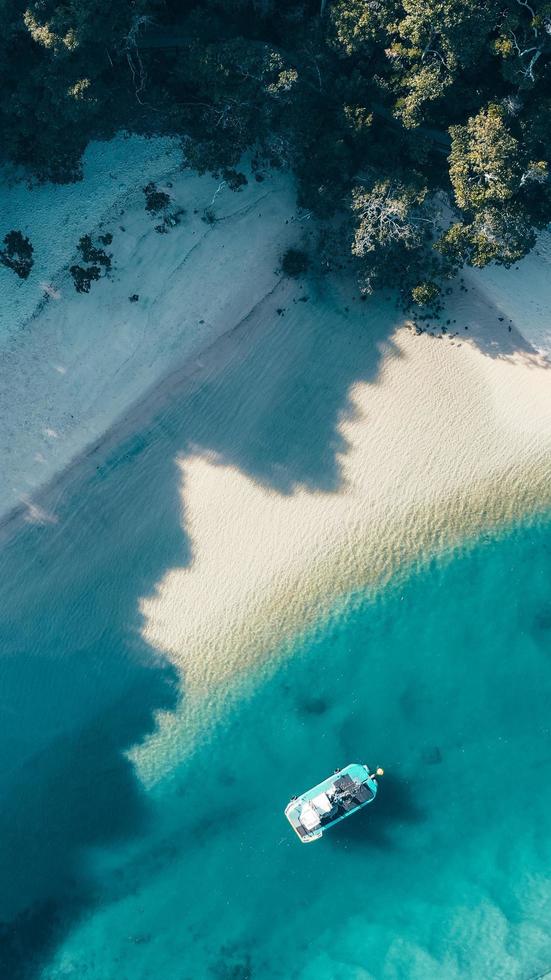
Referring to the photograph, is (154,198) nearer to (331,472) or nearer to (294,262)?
(294,262)

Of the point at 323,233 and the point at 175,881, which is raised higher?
the point at 323,233

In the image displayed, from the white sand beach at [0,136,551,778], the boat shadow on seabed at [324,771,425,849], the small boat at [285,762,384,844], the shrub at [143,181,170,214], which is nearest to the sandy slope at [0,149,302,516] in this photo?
the white sand beach at [0,136,551,778]

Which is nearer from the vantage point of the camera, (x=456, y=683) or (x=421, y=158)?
(x=421, y=158)

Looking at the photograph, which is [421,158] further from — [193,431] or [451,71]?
[193,431]

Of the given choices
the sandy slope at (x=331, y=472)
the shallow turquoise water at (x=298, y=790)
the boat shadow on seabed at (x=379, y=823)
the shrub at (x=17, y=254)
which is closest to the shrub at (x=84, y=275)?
the shrub at (x=17, y=254)

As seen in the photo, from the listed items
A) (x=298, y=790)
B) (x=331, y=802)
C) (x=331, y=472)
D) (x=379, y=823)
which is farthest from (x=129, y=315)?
(x=379, y=823)

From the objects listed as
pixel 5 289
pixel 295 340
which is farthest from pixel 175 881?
pixel 5 289
